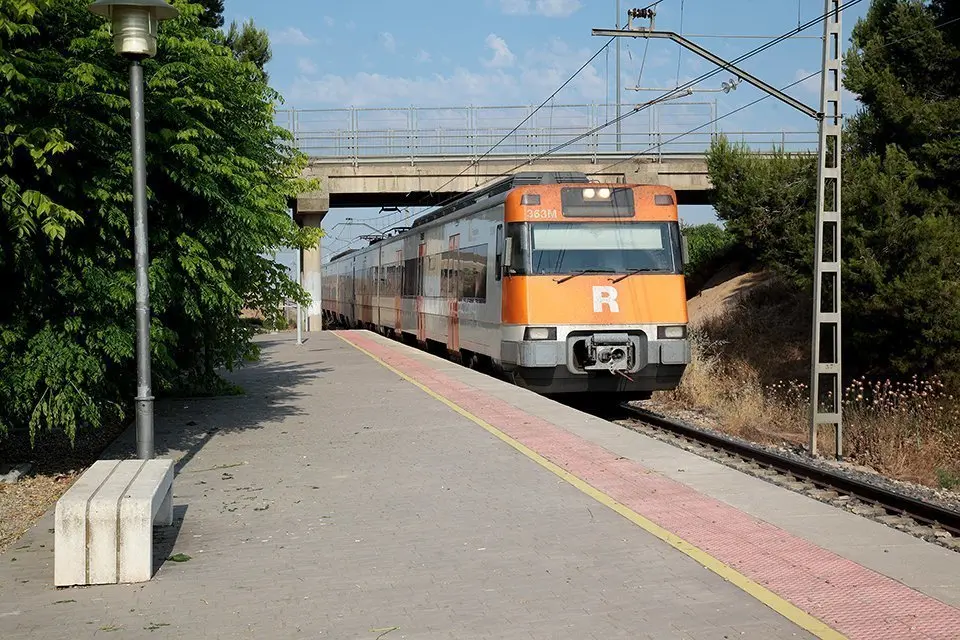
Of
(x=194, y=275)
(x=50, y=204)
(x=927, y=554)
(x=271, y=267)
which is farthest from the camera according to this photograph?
(x=271, y=267)

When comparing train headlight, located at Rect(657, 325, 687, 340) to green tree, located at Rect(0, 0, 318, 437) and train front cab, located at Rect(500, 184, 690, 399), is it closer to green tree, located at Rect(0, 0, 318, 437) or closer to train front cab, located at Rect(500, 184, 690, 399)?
train front cab, located at Rect(500, 184, 690, 399)

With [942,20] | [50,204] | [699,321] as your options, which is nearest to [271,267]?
[50,204]

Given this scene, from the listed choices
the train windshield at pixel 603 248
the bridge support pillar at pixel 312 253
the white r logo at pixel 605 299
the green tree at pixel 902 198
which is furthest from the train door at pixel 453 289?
the bridge support pillar at pixel 312 253

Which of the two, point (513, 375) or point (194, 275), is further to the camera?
point (513, 375)

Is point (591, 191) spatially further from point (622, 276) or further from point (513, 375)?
point (513, 375)

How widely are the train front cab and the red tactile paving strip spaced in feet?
14.9

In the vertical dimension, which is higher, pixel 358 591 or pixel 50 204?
pixel 50 204

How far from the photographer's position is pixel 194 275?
32.9 feet

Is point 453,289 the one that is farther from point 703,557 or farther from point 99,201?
point 703,557

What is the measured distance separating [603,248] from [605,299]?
813 mm

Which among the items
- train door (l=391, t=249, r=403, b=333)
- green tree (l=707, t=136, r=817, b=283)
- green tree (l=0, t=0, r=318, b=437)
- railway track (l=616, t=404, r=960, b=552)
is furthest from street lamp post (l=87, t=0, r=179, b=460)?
green tree (l=707, t=136, r=817, b=283)

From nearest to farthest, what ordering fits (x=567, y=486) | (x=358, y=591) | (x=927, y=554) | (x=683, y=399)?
(x=358, y=591) < (x=927, y=554) < (x=567, y=486) < (x=683, y=399)

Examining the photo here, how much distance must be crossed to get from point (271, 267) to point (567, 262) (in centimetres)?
497

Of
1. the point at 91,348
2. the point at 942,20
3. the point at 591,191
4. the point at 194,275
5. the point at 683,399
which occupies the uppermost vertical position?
the point at 942,20
